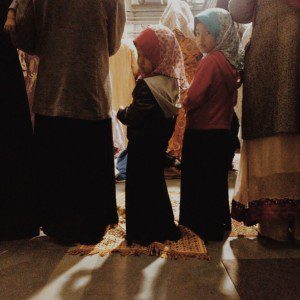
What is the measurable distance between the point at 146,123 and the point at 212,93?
0.44 meters

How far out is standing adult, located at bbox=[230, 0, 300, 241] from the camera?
1894 millimetres

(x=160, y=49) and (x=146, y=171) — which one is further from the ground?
(x=160, y=49)

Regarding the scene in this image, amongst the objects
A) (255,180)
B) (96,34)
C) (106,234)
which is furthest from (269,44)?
(106,234)

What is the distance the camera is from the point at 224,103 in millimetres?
2088

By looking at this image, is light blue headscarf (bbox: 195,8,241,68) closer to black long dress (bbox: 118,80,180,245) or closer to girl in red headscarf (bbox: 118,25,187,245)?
girl in red headscarf (bbox: 118,25,187,245)

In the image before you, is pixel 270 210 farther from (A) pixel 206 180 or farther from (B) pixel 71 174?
(B) pixel 71 174

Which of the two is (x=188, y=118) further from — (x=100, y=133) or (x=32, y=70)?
(x=32, y=70)

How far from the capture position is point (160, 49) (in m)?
1.93

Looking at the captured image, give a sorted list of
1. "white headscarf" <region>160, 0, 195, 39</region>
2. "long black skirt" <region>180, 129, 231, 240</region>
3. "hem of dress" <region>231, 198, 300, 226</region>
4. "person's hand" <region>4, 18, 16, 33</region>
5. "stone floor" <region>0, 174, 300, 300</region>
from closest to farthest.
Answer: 1. "stone floor" <region>0, 174, 300, 300</region>
2. "person's hand" <region>4, 18, 16, 33</region>
3. "hem of dress" <region>231, 198, 300, 226</region>
4. "long black skirt" <region>180, 129, 231, 240</region>
5. "white headscarf" <region>160, 0, 195, 39</region>

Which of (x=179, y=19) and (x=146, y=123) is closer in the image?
(x=146, y=123)

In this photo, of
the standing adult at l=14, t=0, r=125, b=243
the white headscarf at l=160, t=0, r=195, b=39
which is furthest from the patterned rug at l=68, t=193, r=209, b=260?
the white headscarf at l=160, t=0, r=195, b=39

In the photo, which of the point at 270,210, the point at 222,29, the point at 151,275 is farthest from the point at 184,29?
the point at 151,275

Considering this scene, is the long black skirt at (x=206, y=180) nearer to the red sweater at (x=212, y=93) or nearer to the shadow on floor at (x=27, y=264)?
the red sweater at (x=212, y=93)

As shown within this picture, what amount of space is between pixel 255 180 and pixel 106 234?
970mm
